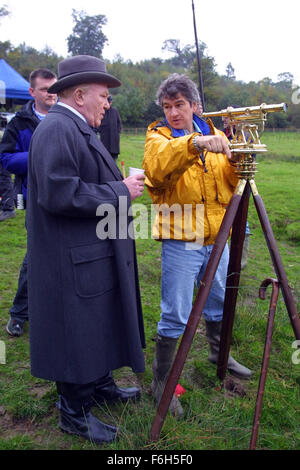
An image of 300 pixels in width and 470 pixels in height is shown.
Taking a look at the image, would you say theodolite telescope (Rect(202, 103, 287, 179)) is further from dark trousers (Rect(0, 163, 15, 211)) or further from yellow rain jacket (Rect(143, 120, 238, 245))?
dark trousers (Rect(0, 163, 15, 211))

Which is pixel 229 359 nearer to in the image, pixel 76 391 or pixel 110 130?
pixel 76 391

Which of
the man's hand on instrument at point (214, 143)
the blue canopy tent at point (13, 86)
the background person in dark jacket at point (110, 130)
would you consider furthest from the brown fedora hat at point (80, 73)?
the blue canopy tent at point (13, 86)

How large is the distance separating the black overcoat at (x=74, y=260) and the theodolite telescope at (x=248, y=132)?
0.63 m

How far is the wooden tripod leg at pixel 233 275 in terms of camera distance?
2.26 m

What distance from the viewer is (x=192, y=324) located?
1986 mm

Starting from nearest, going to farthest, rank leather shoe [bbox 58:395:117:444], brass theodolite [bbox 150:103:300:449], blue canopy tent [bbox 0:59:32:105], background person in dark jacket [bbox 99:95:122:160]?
brass theodolite [bbox 150:103:300:449] < leather shoe [bbox 58:395:117:444] < background person in dark jacket [bbox 99:95:122:160] < blue canopy tent [bbox 0:59:32:105]

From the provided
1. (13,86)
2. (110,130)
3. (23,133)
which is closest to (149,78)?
(13,86)

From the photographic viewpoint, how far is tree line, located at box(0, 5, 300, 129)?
228 inches

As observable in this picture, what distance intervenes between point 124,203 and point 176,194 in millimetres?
416

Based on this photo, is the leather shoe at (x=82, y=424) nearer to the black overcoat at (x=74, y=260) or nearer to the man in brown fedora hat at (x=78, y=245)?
the man in brown fedora hat at (x=78, y=245)

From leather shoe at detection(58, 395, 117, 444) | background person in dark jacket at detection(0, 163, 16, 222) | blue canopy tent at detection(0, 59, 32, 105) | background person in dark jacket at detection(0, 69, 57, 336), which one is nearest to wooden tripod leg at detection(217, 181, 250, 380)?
leather shoe at detection(58, 395, 117, 444)

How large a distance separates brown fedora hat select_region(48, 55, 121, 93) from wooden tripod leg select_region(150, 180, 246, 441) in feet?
3.08

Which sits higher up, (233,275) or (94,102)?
(94,102)

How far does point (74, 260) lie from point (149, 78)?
59301 millimetres
